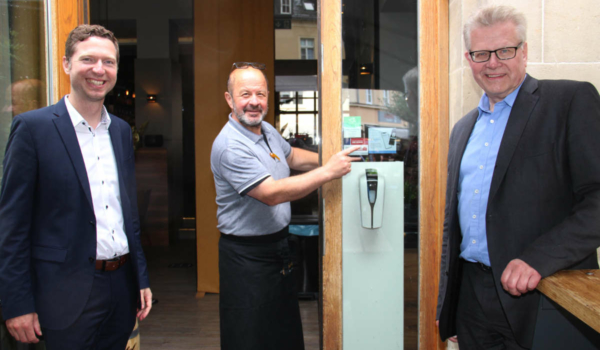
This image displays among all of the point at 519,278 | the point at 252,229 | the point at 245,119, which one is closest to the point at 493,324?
the point at 519,278

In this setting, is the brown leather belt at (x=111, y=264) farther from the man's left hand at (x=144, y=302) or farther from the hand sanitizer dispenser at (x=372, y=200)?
the hand sanitizer dispenser at (x=372, y=200)

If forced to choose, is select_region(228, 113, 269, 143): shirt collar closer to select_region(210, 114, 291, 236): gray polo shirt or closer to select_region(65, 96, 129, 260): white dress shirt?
select_region(210, 114, 291, 236): gray polo shirt

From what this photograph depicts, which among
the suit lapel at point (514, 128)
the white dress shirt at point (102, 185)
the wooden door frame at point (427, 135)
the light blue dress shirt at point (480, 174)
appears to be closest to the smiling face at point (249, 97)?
the wooden door frame at point (427, 135)

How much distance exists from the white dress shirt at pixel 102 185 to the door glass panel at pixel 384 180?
1209 mm

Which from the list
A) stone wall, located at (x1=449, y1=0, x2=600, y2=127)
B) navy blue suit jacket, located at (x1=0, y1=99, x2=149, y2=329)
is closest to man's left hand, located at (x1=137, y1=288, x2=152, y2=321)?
navy blue suit jacket, located at (x1=0, y1=99, x2=149, y2=329)

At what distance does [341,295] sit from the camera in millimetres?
2373

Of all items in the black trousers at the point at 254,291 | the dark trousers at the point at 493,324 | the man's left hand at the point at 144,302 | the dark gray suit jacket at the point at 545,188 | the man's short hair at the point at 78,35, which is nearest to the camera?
the dark trousers at the point at 493,324

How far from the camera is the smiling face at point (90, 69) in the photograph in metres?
1.69

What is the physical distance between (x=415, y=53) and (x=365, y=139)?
0.58m

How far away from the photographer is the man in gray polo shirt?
2178mm

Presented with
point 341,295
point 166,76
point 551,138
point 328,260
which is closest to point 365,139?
point 328,260

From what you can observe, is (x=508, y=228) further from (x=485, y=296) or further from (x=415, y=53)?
(x=415, y=53)

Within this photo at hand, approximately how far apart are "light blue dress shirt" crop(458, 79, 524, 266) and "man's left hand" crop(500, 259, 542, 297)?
9.3 inches

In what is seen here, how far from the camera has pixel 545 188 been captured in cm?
142
